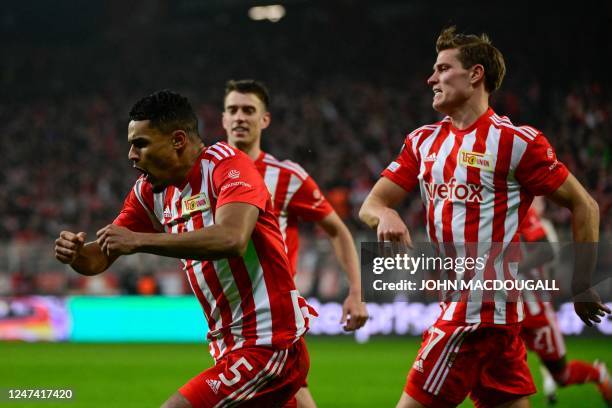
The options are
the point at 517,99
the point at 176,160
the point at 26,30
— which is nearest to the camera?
the point at 176,160

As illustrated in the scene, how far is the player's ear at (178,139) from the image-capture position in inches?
147

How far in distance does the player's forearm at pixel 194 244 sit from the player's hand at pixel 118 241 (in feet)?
0.08

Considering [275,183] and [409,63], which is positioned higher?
[409,63]

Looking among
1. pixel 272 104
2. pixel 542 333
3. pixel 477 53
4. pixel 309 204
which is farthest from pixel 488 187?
pixel 272 104

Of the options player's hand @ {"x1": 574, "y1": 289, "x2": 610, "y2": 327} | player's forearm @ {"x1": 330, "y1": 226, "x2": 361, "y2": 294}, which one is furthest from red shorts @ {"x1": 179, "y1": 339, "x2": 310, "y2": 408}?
player's forearm @ {"x1": 330, "y1": 226, "x2": 361, "y2": 294}

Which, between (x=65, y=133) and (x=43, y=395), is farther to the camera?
(x=65, y=133)

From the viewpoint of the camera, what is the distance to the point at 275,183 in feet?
19.5

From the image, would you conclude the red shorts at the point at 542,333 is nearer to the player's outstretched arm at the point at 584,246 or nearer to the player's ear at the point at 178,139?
the player's outstretched arm at the point at 584,246

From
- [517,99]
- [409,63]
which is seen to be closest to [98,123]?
[409,63]

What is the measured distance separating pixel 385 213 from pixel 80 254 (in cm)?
138

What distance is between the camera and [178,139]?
147 inches

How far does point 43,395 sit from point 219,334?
5739 mm

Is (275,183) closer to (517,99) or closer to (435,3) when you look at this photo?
(517,99)

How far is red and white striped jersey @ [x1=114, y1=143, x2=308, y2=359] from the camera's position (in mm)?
3709
